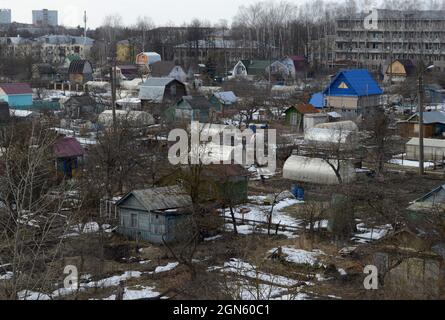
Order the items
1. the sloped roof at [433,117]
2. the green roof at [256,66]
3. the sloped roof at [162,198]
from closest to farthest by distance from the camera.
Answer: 1. the sloped roof at [162,198]
2. the sloped roof at [433,117]
3. the green roof at [256,66]

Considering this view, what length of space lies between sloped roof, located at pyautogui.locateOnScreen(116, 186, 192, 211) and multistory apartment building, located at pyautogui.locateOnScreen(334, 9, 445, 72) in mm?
25803

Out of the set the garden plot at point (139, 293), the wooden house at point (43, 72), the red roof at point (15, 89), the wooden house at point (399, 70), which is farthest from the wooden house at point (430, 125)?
the wooden house at point (43, 72)

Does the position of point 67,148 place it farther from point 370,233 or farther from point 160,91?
point 160,91

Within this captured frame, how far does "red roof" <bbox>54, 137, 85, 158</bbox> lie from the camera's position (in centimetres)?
1252

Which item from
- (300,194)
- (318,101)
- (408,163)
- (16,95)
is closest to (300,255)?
(300,194)

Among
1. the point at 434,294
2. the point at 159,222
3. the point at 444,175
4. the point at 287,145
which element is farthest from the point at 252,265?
the point at 287,145

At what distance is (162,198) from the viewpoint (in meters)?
9.54

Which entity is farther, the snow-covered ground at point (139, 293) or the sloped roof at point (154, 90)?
the sloped roof at point (154, 90)

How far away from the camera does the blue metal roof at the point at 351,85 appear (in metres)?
20.4

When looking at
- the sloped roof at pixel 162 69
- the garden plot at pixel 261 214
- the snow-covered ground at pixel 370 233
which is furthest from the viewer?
the sloped roof at pixel 162 69

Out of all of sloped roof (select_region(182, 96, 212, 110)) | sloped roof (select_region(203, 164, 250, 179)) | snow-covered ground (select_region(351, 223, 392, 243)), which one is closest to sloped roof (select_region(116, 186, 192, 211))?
sloped roof (select_region(203, 164, 250, 179))

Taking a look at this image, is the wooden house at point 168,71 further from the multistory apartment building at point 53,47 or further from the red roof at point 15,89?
the multistory apartment building at point 53,47

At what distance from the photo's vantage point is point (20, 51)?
125ft

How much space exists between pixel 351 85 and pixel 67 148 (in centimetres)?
1022
